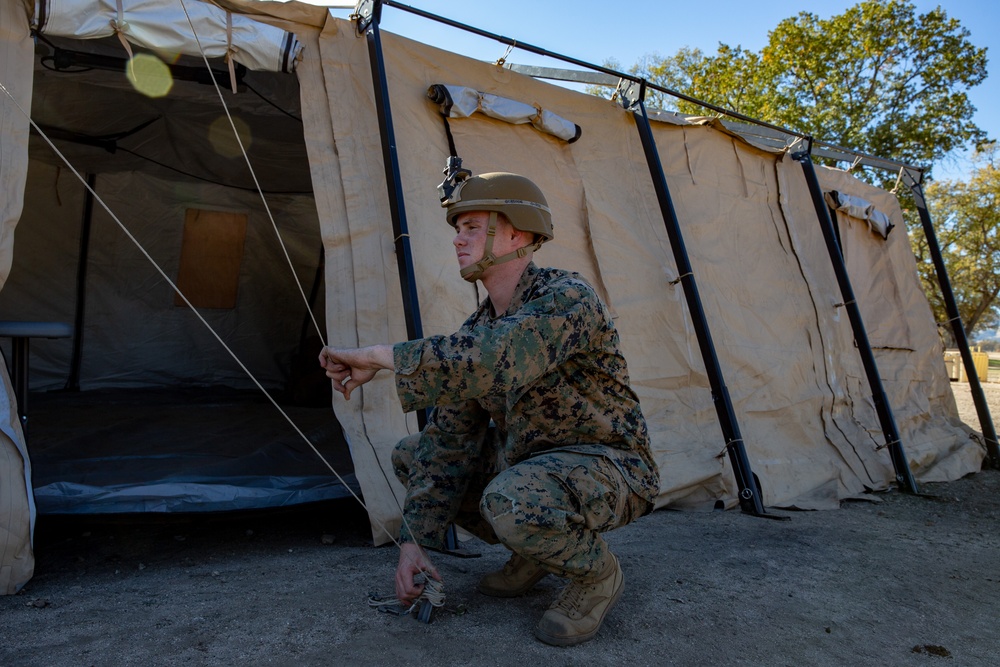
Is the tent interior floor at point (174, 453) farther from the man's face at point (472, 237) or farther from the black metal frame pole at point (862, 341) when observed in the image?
the black metal frame pole at point (862, 341)

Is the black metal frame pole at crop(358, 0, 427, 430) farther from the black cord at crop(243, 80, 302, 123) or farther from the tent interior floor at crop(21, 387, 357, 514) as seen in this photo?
the black cord at crop(243, 80, 302, 123)

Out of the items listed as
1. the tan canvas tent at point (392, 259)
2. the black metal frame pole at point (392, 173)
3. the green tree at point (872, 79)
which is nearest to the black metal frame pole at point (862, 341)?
the tan canvas tent at point (392, 259)

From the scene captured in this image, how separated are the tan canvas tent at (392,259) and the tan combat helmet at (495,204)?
911 mm

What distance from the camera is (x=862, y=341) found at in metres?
5.03

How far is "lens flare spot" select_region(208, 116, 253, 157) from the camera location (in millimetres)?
5070

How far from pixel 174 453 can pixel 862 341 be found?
4.32m

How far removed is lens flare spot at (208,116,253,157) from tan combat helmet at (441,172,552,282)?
3.32 meters

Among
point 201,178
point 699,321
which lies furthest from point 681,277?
point 201,178

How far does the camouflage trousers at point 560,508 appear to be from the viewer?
1945mm

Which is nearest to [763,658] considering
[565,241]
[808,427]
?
[565,241]

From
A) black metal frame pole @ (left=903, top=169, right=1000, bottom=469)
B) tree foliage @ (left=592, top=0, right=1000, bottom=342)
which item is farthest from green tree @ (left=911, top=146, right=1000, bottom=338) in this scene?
black metal frame pole @ (left=903, top=169, right=1000, bottom=469)

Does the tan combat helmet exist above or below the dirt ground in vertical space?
above

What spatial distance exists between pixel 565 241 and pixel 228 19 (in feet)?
6.39

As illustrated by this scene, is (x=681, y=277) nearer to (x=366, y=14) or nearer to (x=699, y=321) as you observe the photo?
(x=699, y=321)
